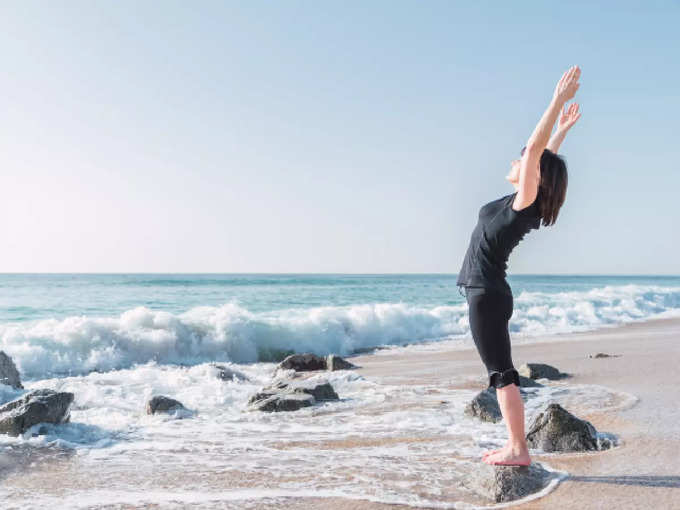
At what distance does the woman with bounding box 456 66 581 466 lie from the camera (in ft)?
10.2

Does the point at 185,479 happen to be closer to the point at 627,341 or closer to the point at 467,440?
the point at 467,440

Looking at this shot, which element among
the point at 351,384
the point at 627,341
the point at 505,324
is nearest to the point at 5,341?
the point at 351,384

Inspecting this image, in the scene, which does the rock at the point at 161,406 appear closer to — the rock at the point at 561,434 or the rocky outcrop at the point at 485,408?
the rocky outcrop at the point at 485,408

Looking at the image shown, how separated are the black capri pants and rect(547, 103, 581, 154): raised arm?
1017 mm

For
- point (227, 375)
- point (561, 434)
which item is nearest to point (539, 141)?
point (561, 434)

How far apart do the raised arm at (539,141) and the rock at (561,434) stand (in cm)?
189

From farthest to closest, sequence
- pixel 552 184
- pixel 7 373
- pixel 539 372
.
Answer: pixel 539 372 → pixel 7 373 → pixel 552 184

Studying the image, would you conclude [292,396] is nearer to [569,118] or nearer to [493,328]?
[493,328]

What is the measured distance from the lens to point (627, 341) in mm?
13297

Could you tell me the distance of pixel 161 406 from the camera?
241 inches

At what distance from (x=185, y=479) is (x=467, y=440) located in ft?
6.98

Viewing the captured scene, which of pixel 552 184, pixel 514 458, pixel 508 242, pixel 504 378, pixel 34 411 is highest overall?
pixel 552 184

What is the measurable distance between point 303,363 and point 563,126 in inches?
306

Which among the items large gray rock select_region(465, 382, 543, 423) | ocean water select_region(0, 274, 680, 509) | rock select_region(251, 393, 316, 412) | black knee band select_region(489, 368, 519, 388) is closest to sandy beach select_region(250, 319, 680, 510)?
ocean water select_region(0, 274, 680, 509)
